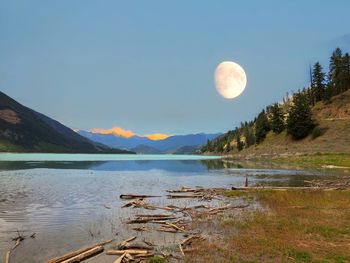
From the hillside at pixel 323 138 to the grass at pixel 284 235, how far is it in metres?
95.9

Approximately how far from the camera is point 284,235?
22.2 metres

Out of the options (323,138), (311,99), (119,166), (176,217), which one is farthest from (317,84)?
(176,217)

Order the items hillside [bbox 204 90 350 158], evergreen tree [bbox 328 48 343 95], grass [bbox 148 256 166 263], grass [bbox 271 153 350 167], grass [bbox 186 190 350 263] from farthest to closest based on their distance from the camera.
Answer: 1. evergreen tree [bbox 328 48 343 95]
2. hillside [bbox 204 90 350 158]
3. grass [bbox 271 153 350 167]
4. grass [bbox 186 190 350 263]
5. grass [bbox 148 256 166 263]

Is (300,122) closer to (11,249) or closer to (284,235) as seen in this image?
(284,235)

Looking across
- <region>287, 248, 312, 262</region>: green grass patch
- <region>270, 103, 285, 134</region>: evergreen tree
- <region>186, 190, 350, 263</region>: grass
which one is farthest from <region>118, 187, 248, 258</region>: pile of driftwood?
<region>270, 103, 285, 134</region>: evergreen tree

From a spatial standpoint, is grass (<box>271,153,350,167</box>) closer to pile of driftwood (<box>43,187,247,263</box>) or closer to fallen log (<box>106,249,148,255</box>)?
pile of driftwood (<box>43,187,247,263</box>)

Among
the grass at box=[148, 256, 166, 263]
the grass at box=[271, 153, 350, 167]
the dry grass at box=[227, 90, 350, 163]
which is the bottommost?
the grass at box=[148, 256, 166, 263]

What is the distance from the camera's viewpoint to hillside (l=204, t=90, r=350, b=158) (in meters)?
131

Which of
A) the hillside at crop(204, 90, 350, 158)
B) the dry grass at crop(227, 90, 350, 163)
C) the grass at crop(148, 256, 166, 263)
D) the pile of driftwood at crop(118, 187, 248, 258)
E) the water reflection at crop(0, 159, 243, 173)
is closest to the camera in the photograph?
the grass at crop(148, 256, 166, 263)

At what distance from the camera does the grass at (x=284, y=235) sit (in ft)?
59.1

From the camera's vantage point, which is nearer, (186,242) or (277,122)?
(186,242)

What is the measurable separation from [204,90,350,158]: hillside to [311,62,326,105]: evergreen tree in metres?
5.12

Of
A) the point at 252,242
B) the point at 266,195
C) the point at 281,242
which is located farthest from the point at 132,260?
the point at 266,195

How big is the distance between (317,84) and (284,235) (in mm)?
179275
